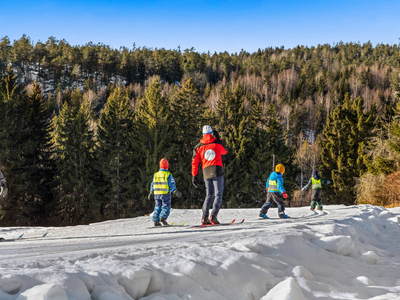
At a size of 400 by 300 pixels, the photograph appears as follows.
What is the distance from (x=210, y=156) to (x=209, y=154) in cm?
5

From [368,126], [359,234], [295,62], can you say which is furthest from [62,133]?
[295,62]

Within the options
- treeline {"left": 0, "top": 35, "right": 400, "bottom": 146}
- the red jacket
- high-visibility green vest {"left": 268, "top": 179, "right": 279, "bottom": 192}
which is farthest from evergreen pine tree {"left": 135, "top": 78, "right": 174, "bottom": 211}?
treeline {"left": 0, "top": 35, "right": 400, "bottom": 146}

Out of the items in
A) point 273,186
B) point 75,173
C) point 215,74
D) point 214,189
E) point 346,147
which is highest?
point 215,74

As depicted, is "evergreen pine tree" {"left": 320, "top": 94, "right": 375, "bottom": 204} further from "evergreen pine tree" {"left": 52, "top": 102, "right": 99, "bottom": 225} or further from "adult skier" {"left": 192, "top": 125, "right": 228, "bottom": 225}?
"adult skier" {"left": 192, "top": 125, "right": 228, "bottom": 225}

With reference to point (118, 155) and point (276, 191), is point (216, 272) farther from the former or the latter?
point (118, 155)

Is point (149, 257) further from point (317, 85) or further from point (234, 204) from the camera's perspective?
point (317, 85)

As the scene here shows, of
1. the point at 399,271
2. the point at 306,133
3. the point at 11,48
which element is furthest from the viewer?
the point at 11,48

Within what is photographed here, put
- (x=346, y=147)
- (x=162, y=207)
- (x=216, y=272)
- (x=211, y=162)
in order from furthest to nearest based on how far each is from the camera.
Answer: (x=346, y=147), (x=162, y=207), (x=211, y=162), (x=216, y=272)

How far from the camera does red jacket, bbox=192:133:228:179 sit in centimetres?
718

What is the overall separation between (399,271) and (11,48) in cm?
12984

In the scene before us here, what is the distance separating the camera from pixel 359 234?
21.1 feet

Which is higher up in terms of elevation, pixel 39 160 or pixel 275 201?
pixel 39 160

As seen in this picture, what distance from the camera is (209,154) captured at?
726 centimetres

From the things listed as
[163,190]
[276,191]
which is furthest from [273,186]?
[163,190]
